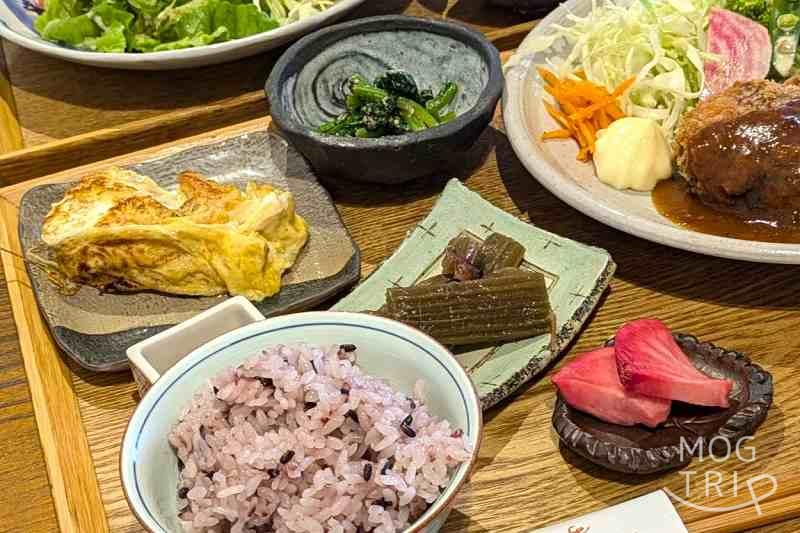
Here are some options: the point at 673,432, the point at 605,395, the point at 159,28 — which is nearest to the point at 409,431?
the point at 605,395

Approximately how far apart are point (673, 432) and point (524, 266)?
650mm

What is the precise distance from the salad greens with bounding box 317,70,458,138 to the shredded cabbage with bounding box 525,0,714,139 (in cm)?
41

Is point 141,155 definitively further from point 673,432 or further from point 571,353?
point 673,432

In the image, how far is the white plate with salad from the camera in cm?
314

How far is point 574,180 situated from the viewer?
2.50 meters

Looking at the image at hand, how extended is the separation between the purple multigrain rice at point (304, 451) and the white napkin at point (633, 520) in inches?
14.2

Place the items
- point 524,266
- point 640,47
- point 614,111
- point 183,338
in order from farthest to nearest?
point 640,47 → point 614,111 → point 524,266 → point 183,338

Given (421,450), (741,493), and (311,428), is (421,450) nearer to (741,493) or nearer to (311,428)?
(311,428)

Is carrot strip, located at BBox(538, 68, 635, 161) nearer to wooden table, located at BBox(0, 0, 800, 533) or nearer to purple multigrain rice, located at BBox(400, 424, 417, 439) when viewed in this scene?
wooden table, located at BBox(0, 0, 800, 533)

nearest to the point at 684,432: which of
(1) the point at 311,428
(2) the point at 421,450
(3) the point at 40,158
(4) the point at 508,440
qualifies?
(4) the point at 508,440

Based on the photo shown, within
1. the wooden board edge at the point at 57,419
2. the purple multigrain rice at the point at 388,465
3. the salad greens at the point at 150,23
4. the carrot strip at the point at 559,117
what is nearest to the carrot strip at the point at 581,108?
the carrot strip at the point at 559,117

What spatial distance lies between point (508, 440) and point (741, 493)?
500mm

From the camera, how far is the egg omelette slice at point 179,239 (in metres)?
2.27

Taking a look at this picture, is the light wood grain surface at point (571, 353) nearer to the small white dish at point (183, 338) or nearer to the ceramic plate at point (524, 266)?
the ceramic plate at point (524, 266)
